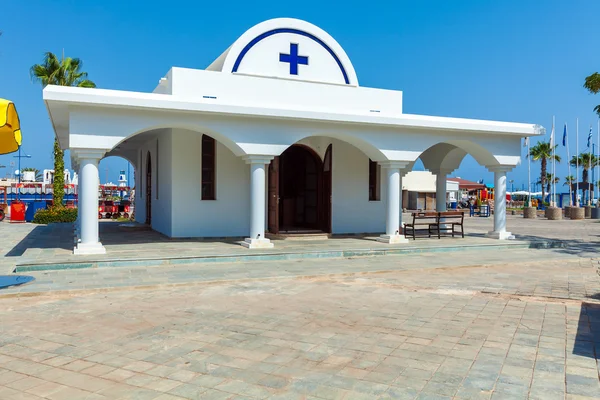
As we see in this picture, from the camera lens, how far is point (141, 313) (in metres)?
6.03

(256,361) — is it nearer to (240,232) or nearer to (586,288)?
(586,288)

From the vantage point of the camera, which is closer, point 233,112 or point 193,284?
point 193,284

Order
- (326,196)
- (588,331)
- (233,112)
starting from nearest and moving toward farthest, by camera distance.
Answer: (588,331) < (233,112) < (326,196)

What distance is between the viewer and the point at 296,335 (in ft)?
16.9

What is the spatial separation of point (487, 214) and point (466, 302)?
29038 millimetres

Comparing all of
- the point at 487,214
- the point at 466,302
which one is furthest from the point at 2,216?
the point at 487,214

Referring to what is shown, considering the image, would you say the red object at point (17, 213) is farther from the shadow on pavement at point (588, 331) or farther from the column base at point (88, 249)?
the shadow on pavement at point (588, 331)

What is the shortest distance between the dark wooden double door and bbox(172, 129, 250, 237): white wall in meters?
0.94

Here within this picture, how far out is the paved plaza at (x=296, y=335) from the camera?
3.80 meters

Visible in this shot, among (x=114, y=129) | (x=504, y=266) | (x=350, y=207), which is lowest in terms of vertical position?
(x=504, y=266)

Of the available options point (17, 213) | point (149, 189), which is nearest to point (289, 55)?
point (149, 189)

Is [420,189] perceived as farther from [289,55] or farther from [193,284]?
[193,284]

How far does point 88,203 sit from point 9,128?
3.66m

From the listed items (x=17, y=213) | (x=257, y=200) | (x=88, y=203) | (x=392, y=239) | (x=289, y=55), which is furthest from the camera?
(x=17, y=213)
